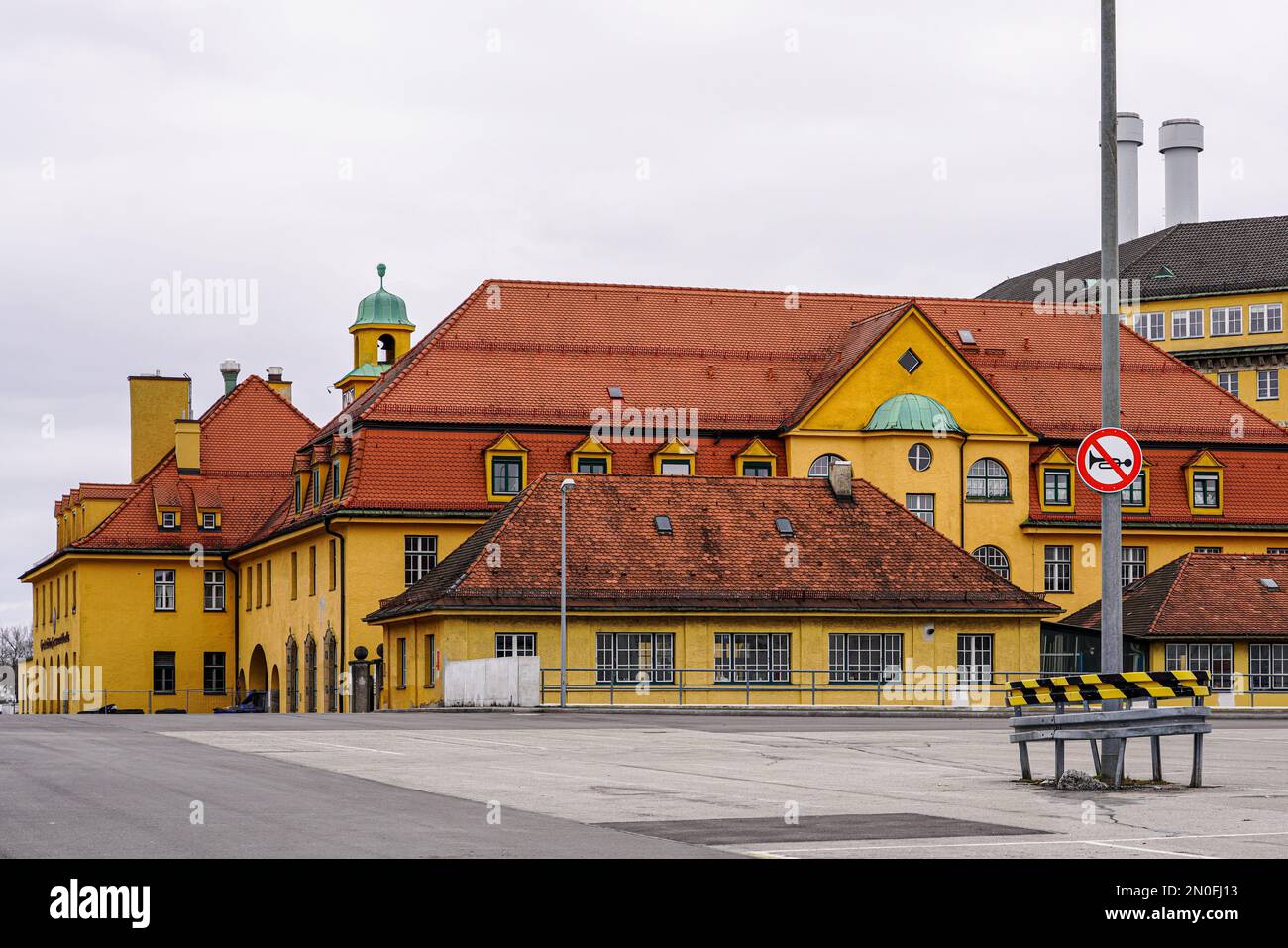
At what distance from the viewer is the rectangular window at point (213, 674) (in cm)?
8400

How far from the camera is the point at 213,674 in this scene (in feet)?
277

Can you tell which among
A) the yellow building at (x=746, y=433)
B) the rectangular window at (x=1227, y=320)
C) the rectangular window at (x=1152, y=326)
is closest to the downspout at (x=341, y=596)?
the yellow building at (x=746, y=433)

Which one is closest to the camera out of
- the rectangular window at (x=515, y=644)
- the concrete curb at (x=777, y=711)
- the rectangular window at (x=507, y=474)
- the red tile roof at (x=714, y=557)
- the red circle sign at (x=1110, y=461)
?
the red circle sign at (x=1110, y=461)

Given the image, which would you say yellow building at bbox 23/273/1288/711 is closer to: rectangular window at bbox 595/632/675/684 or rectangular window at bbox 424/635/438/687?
rectangular window at bbox 424/635/438/687

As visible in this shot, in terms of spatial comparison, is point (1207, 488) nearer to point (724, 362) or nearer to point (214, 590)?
point (724, 362)

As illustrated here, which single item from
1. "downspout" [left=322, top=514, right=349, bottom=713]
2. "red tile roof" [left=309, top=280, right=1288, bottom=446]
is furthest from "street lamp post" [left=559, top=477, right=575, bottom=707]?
"red tile roof" [left=309, top=280, right=1288, bottom=446]

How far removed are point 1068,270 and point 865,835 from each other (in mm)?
94747

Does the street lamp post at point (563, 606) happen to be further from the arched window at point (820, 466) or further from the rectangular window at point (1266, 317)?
the rectangular window at point (1266, 317)

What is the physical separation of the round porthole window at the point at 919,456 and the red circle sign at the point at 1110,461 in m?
48.7

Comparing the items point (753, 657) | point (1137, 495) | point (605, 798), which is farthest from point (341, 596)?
point (605, 798)

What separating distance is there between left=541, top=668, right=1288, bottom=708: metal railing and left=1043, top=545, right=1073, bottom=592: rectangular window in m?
11.3

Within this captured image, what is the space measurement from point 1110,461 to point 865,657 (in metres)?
39.2

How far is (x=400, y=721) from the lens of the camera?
41219 millimetres

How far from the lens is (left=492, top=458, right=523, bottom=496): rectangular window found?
221ft
